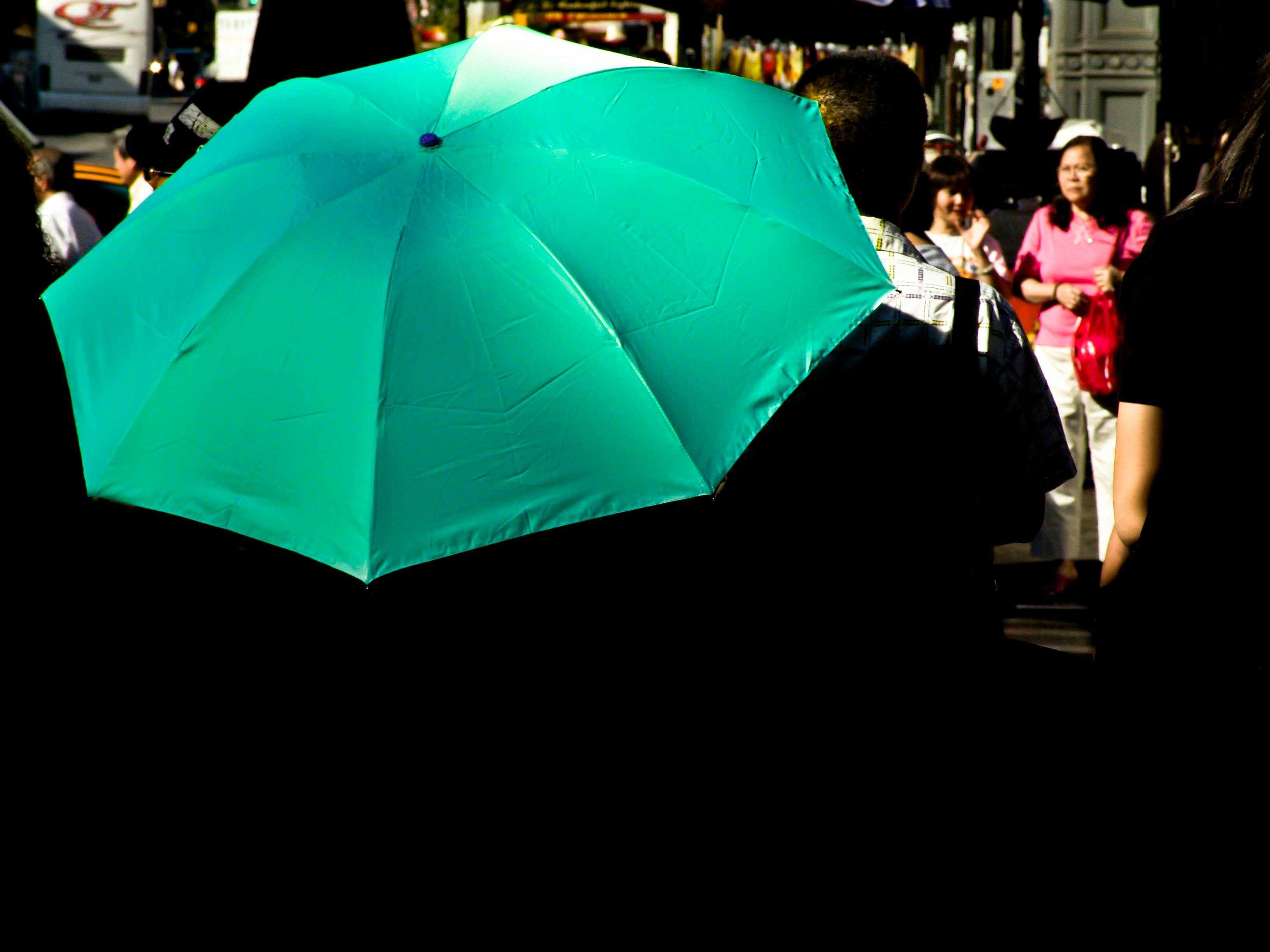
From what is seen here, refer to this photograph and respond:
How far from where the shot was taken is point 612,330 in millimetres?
2084

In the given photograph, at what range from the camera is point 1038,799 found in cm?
415

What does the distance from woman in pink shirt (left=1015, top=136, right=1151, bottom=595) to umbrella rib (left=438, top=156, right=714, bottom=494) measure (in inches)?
198

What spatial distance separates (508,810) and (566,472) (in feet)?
6.77

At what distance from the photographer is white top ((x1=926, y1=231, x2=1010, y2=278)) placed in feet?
24.3

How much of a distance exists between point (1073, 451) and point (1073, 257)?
101 cm

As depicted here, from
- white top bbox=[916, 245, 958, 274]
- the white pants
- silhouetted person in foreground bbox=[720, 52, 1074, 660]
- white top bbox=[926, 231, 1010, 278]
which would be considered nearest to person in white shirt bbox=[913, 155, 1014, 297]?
white top bbox=[926, 231, 1010, 278]

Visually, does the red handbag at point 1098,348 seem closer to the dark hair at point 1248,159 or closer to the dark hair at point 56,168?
the dark hair at point 1248,159

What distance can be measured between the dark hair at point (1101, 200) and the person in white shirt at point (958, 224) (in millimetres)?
491

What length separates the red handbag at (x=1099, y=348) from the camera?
6.48 metres

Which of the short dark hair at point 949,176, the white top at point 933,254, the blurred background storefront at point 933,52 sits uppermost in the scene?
the blurred background storefront at point 933,52

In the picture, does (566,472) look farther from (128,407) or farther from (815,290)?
(128,407)

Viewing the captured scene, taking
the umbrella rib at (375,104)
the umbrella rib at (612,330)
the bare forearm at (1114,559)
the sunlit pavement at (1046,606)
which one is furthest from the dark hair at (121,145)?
the bare forearm at (1114,559)

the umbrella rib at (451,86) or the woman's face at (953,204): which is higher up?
the umbrella rib at (451,86)

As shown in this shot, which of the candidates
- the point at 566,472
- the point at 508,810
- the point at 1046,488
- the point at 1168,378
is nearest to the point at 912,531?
the point at 1046,488
